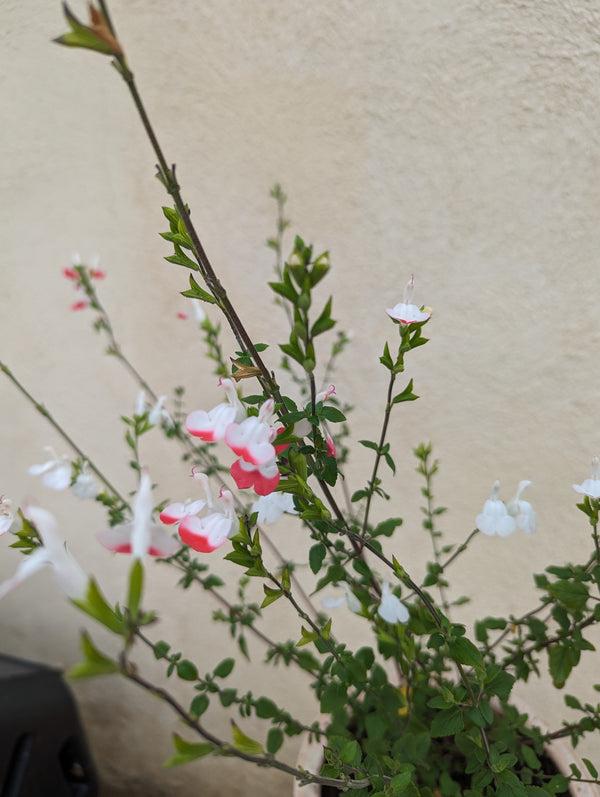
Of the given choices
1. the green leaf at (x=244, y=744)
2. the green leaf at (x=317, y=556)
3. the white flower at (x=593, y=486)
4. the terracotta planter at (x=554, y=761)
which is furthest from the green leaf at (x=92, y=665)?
the terracotta planter at (x=554, y=761)

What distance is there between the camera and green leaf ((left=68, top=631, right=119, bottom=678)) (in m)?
0.19

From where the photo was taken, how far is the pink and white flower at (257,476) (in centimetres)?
33

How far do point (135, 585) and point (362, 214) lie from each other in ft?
2.42

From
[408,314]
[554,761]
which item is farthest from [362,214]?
[554,761]

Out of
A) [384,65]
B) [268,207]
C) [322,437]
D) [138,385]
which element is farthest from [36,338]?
[322,437]

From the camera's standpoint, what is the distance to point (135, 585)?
20 centimetres

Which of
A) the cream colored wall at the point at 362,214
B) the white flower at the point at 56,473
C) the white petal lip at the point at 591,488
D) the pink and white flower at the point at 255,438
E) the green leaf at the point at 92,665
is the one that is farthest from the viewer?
the cream colored wall at the point at 362,214

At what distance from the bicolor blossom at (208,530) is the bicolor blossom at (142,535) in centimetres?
6

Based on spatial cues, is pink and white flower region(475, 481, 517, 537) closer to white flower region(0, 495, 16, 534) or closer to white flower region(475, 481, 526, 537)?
white flower region(475, 481, 526, 537)

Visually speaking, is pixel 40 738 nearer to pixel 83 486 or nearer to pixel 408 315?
pixel 83 486

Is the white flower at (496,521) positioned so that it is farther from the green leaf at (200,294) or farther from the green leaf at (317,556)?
the green leaf at (200,294)

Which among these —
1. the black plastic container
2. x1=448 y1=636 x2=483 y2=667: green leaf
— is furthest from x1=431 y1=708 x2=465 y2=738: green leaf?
the black plastic container

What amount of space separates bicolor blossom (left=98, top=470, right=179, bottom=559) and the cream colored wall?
0.67 meters

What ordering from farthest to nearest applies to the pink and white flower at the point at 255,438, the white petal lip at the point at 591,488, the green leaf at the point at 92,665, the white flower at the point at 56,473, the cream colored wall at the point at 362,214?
the cream colored wall at the point at 362,214 < the white flower at the point at 56,473 < the white petal lip at the point at 591,488 < the pink and white flower at the point at 255,438 < the green leaf at the point at 92,665
